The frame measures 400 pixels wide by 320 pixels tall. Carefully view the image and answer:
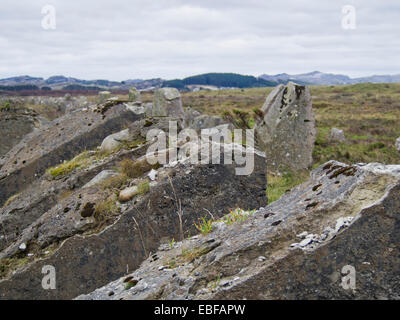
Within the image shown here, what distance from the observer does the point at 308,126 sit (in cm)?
1639

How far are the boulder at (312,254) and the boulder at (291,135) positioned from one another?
1145 centimetres

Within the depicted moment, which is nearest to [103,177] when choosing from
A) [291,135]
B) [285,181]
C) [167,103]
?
[285,181]

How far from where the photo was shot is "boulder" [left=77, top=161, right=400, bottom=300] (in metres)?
3.44

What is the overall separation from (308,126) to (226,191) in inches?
404

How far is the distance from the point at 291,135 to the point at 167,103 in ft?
22.1

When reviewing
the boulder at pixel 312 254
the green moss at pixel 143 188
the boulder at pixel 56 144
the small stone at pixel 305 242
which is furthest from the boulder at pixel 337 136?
the small stone at pixel 305 242

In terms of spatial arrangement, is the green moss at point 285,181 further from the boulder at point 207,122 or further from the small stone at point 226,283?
the small stone at point 226,283

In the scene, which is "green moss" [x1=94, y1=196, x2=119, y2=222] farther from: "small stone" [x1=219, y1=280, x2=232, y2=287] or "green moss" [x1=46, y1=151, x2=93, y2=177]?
"small stone" [x1=219, y1=280, x2=232, y2=287]

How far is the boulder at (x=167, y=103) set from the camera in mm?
19422

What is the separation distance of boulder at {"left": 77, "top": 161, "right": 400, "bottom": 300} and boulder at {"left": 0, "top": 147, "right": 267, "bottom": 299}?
1671 mm

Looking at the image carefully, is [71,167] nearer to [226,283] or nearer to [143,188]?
[143,188]

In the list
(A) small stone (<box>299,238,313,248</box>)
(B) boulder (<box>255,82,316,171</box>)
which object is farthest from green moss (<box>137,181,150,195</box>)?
(B) boulder (<box>255,82,316,171</box>)

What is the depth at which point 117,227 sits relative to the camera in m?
6.46

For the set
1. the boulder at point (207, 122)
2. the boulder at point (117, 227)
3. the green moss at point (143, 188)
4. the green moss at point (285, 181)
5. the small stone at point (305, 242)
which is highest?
the boulder at point (207, 122)
